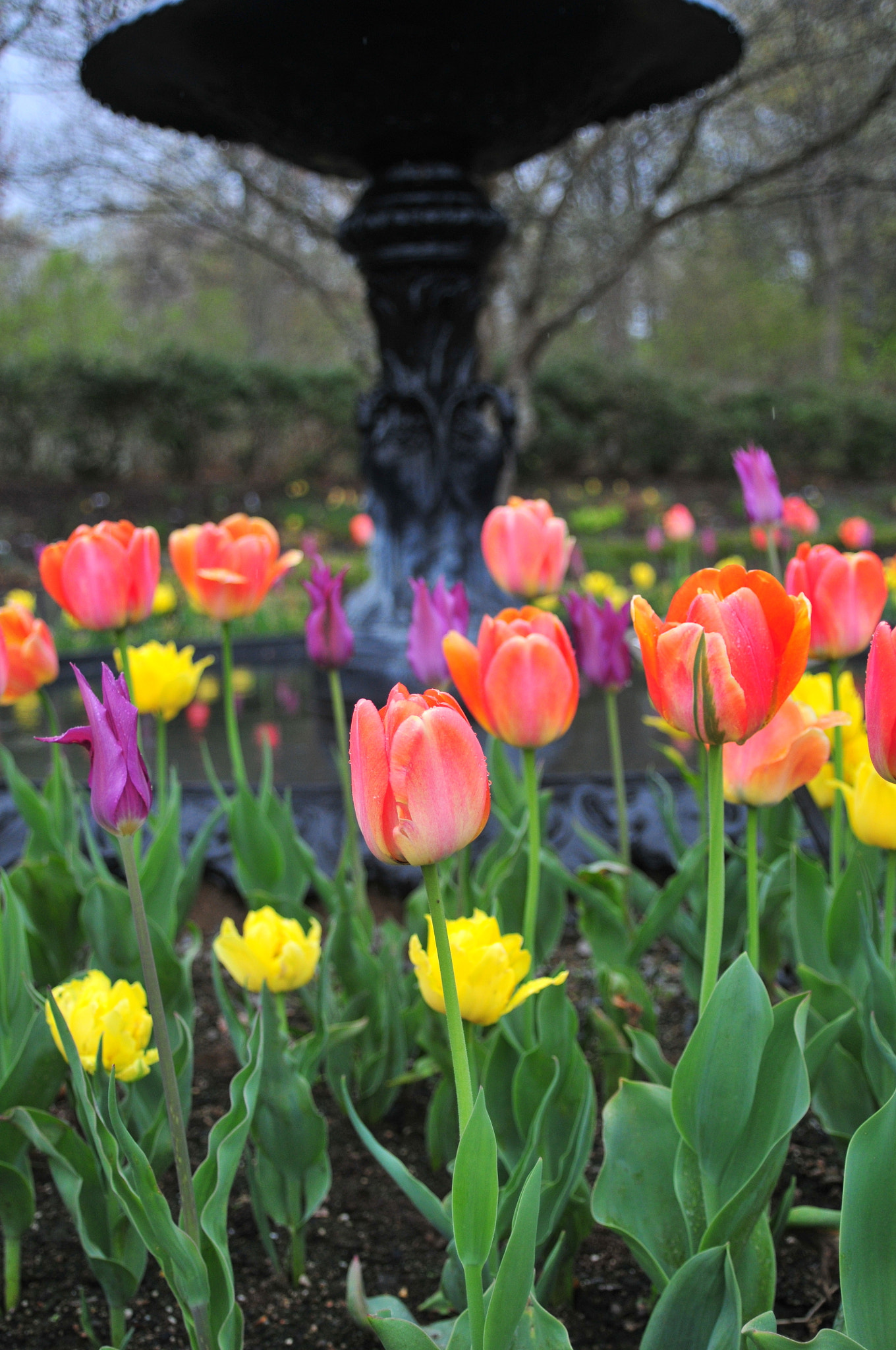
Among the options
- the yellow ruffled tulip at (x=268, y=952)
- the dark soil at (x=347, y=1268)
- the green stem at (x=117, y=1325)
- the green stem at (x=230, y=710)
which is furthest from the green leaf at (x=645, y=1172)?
the green stem at (x=230, y=710)

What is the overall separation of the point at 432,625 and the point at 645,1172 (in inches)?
32.1

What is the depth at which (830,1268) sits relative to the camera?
1543 millimetres

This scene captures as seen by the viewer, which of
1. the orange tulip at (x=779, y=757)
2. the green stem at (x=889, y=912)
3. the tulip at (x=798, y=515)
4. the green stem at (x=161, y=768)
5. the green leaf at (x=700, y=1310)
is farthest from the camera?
the tulip at (x=798, y=515)

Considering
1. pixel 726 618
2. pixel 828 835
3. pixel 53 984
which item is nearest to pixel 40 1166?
pixel 53 984

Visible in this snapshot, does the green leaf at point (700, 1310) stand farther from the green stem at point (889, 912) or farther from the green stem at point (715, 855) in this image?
the green stem at point (889, 912)

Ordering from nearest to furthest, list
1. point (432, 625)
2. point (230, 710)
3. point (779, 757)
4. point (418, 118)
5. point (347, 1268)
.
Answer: point (779, 757)
point (347, 1268)
point (432, 625)
point (230, 710)
point (418, 118)

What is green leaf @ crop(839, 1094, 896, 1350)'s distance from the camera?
98 cm

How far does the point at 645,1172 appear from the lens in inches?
49.3

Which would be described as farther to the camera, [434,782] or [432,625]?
[432,625]

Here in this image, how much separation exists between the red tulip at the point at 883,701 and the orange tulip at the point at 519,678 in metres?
0.30

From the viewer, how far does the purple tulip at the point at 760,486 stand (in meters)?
1.99

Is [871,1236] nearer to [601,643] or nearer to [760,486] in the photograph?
[601,643]

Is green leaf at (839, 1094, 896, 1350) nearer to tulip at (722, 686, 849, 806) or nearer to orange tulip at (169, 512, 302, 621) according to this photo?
tulip at (722, 686, 849, 806)

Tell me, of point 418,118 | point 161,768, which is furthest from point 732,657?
point 418,118
